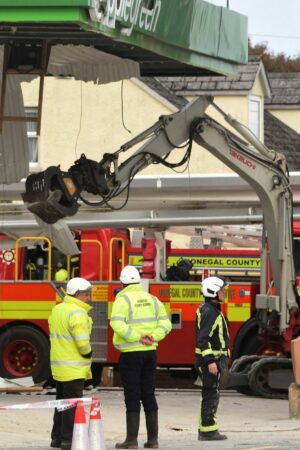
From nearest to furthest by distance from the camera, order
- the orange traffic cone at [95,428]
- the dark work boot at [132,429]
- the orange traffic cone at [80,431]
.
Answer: the orange traffic cone at [80,431]
the orange traffic cone at [95,428]
the dark work boot at [132,429]

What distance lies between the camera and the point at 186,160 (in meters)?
21.8

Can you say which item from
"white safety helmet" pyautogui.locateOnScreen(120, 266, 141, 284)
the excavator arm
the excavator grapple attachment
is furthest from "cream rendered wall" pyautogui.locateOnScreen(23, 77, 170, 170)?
"white safety helmet" pyautogui.locateOnScreen(120, 266, 141, 284)

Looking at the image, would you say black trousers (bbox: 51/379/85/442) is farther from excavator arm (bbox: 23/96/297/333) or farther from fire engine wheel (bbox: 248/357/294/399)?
fire engine wheel (bbox: 248/357/294/399)

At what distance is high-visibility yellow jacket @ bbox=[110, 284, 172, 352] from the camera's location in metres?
16.4

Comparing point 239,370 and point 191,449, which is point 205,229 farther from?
point 191,449

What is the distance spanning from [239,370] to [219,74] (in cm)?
534

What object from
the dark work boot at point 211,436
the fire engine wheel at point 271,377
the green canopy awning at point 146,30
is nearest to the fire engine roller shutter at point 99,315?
the fire engine wheel at point 271,377

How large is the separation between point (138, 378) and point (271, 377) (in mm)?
8261

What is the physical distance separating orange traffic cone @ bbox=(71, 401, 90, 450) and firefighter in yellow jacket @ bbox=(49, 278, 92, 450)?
1.38 meters

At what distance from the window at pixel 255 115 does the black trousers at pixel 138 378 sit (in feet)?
87.8

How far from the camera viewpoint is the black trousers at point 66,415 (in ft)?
53.3

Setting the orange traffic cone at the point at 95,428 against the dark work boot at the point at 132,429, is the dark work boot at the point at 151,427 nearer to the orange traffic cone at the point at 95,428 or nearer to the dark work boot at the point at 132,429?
the dark work boot at the point at 132,429

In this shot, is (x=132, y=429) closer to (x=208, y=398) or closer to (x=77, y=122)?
(x=208, y=398)

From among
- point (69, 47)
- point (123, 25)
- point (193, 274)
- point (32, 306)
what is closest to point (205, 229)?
point (193, 274)
